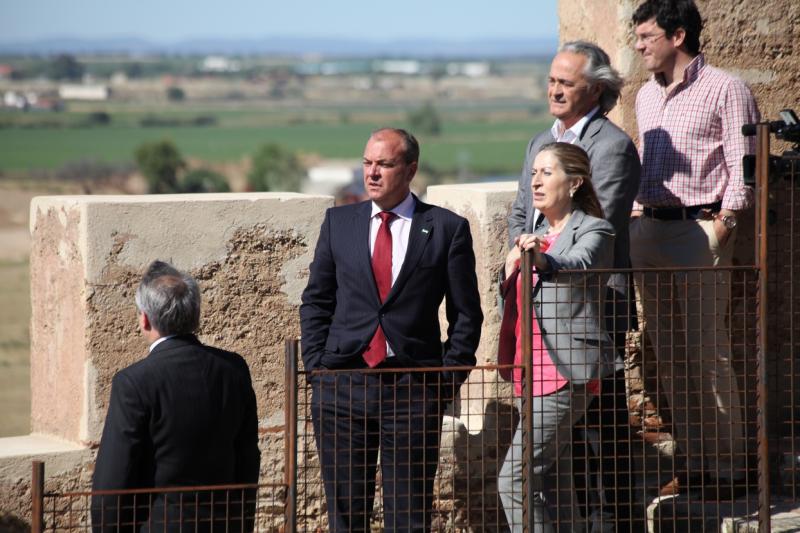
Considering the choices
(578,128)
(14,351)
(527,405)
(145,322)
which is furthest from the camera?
(14,351)

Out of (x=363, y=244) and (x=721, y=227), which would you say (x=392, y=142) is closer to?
(x=363, y=244)

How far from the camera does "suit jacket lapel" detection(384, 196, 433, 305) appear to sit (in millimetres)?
4680

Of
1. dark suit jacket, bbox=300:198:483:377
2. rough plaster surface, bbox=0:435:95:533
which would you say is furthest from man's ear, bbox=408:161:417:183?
rough plaster surface, bbox=0:435:95:533

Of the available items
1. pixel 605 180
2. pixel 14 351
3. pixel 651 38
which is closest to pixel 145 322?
pixel 605 180

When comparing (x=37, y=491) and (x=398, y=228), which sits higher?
(x=398, y=228)

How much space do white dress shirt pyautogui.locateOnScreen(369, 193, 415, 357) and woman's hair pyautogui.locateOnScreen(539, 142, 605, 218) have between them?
20.5 inches

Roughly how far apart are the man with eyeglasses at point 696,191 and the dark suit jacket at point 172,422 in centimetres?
189

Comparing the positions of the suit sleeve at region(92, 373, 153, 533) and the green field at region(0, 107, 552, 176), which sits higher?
the green field at region(0, 107, 552, 176)

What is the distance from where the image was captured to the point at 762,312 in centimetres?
458

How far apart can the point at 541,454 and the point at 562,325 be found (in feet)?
1.47

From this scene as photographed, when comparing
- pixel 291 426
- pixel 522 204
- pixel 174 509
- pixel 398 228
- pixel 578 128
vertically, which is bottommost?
pixel 174 509

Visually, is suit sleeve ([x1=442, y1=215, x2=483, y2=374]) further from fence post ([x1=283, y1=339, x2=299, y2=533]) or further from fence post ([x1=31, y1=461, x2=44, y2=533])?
fence post ([x1=31, y1=461, x2=44, y2=533])

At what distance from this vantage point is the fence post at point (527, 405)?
4.36 metres

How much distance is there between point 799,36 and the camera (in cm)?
609
